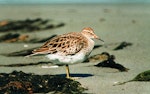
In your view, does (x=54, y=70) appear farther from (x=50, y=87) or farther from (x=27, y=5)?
(x=27, y=5)

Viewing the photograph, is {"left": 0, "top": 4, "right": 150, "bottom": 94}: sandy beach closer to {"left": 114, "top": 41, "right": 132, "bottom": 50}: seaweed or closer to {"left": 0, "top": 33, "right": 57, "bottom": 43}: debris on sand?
{"left": 114, "top": 41, "right": 132, "bottom": 50}: seaweed

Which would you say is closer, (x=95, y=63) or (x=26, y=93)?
(x=26, y=93)

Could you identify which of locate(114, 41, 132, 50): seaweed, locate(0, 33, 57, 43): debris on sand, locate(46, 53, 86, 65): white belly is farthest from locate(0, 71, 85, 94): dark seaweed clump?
locate(0, 33, 57, 43): debris on sand

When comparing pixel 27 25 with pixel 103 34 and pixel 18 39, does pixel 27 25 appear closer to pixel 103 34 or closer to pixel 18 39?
pixel 18 39

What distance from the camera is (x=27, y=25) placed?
15148mm

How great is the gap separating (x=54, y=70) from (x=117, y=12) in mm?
10207

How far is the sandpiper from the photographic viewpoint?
26.8 feet

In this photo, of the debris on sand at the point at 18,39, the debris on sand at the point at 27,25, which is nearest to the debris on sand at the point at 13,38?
the debris on sand at the point at 18,39

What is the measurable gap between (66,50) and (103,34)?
5315mm

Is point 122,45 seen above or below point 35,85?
above

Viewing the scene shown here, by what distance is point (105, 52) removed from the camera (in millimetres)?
10320

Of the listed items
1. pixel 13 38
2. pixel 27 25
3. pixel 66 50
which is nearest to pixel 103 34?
pixel 13 38

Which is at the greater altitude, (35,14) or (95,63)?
(35,14)

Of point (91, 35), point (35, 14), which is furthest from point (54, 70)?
point (35, 14)
